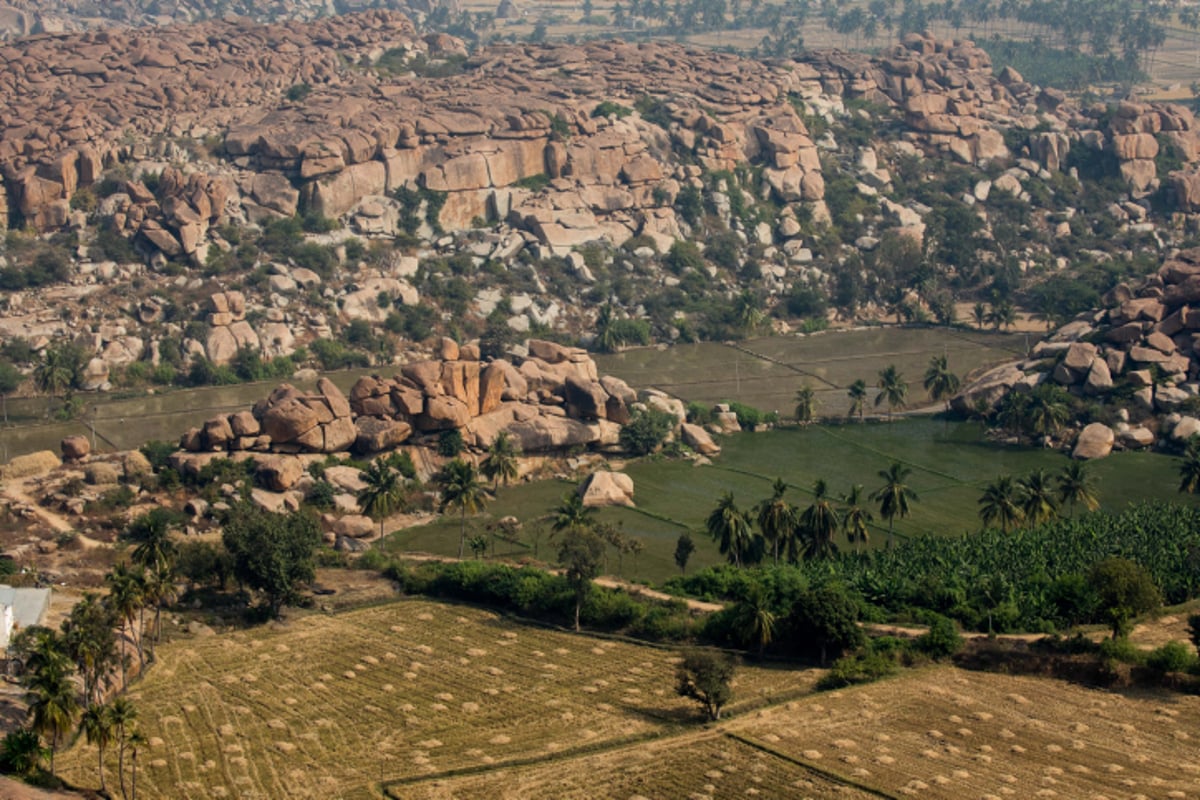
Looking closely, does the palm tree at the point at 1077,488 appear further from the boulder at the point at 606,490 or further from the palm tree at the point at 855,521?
the boulder at the point at 606,490

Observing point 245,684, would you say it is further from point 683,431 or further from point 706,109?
point 706,109

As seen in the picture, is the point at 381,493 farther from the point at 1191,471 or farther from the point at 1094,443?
the point at 1094,443

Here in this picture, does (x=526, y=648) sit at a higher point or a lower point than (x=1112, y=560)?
lower

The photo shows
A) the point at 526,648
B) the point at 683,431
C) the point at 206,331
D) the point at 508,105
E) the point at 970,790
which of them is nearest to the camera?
the point at 970,790

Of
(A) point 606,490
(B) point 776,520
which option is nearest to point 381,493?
(A) point 606,490

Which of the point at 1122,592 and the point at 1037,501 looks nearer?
the point at 1122,592

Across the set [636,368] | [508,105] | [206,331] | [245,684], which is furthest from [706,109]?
[245,684]

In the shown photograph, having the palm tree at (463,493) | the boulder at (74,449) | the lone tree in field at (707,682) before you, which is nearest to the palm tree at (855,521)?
the lone tree in field at (707,682)

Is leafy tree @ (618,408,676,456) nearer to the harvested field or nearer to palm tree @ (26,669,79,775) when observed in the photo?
the harvested field
